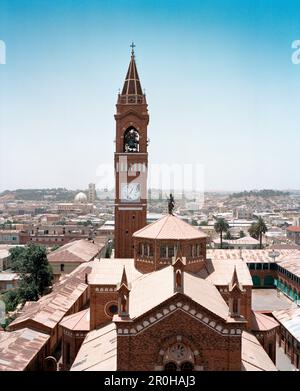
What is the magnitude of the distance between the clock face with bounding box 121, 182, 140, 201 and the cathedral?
0.29ft

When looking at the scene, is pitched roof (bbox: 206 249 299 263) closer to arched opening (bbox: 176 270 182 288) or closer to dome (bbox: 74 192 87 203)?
arched opening (bbox: 176 270 182 288)

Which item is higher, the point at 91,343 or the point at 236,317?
the point at 236,317

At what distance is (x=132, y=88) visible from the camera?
36.2 metres

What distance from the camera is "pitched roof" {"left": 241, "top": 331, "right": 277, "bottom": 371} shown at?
64.7 feet

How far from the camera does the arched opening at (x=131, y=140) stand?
3634 centimetres

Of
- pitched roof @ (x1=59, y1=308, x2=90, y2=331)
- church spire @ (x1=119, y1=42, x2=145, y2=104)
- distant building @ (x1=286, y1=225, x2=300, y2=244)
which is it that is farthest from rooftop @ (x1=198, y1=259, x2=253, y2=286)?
distant building @ (x1=286, y1=225, x2=300, y2=244)

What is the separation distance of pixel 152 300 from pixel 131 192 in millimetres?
17873

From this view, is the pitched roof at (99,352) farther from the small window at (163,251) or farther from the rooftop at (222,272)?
the rooftop at (222,272)

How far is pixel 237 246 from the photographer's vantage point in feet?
281

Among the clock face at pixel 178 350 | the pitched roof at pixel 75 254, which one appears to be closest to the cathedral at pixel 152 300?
the clock face at pixel 178 350
